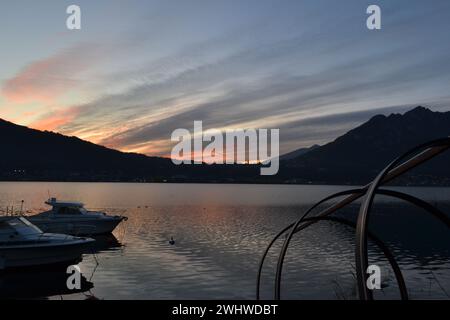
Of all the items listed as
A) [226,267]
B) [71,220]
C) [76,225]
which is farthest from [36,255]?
[76,225]

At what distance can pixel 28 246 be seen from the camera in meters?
31.9

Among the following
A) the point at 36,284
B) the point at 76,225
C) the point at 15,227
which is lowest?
the point at 36,284

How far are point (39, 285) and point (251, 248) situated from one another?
88.5 ft

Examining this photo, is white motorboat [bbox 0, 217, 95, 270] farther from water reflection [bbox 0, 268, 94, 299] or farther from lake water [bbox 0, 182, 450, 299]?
lake water [bbox 0, 182, 450, 299]

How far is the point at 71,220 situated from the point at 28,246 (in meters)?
19.1

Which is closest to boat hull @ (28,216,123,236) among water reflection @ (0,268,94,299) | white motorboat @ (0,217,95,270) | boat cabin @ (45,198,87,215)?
boat cabin @ (45,198,87,215)

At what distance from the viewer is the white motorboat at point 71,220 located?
49.4 metres

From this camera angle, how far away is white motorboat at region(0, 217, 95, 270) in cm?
3192

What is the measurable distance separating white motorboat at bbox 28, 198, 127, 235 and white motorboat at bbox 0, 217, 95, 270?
16497mm

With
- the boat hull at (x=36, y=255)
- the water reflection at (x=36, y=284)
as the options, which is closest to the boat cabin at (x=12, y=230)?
the boat hull at (x=36, y=255)

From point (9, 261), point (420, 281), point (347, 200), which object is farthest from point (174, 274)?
point (347, 200)

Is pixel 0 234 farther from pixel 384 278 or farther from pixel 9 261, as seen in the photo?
pixel 384 278

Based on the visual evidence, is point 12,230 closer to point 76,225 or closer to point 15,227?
point 15,227
